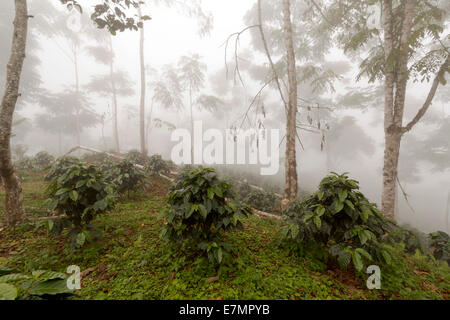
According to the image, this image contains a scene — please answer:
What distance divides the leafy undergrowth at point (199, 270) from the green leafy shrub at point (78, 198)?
36 cm

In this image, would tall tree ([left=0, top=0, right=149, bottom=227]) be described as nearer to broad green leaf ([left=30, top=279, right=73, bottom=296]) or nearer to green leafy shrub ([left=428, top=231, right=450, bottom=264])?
broad green leaf ([left=30, top=279, right=73, bottom=296])

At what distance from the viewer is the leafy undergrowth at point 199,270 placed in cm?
218

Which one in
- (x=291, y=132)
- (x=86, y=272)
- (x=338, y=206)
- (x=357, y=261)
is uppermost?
(x=291, y=132)

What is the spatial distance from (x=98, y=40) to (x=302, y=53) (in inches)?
764

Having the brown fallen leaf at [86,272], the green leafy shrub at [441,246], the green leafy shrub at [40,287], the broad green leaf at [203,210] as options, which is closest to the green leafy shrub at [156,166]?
the brown fallen leaf at [86,272]

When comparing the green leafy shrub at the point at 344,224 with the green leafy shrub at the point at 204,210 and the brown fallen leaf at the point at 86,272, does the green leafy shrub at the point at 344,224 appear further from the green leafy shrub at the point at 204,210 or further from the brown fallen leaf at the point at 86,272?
the brown fallen leaf at the point at 86,272

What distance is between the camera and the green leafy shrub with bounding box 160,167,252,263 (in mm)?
2365

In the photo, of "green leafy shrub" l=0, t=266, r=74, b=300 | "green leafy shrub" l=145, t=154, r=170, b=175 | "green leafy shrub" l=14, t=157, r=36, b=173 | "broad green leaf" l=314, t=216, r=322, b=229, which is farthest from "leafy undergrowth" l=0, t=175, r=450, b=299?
"green leafy shrub" l=14, t=157, r=36, b=173

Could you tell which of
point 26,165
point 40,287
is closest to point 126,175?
point 40,287

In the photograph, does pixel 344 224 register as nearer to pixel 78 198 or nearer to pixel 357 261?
pixel 357 261

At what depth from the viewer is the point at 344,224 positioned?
2.50 metres

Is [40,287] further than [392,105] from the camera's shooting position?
No

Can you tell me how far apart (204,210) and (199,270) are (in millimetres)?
849
